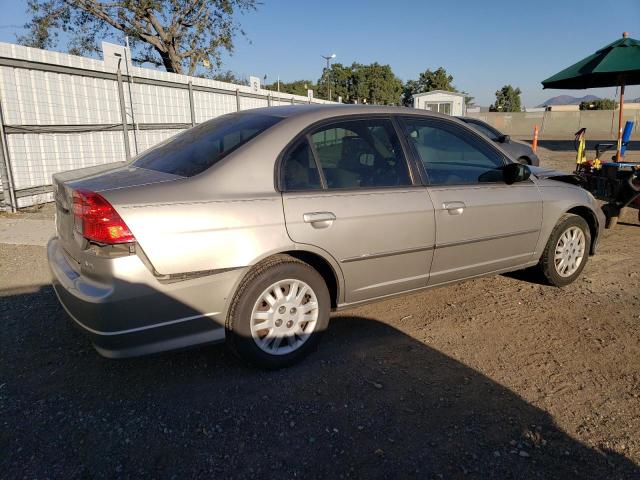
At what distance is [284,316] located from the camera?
9.91ft

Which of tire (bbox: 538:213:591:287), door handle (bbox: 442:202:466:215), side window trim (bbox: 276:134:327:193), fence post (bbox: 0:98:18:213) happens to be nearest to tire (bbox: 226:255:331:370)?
side window trim (bbox: 276:134:327:193)

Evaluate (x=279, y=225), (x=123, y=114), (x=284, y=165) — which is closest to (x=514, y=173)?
(x=284, y=165)

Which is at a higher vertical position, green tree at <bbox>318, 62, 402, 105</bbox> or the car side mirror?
green tree at <bbox>318, 62, 402, 105</bbox>

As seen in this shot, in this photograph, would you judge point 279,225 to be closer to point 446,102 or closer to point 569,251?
point 569,251

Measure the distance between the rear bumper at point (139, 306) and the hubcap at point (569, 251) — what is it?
319 centimetres

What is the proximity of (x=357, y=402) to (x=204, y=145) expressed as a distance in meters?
1.90

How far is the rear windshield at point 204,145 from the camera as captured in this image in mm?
2947

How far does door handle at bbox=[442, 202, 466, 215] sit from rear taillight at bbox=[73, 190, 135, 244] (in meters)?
2.19

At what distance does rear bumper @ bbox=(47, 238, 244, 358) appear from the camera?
2.46m

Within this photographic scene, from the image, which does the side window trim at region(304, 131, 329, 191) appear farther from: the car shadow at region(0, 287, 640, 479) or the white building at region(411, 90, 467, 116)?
the white building at region(411, 90, 467, 116)

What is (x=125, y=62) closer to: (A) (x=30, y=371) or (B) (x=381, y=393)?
(A) (x=30, y=371)

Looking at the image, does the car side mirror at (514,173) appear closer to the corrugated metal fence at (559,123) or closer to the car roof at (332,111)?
the car roof at (332,111)

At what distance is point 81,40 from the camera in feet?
79.8

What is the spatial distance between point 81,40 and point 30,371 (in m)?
26.1
